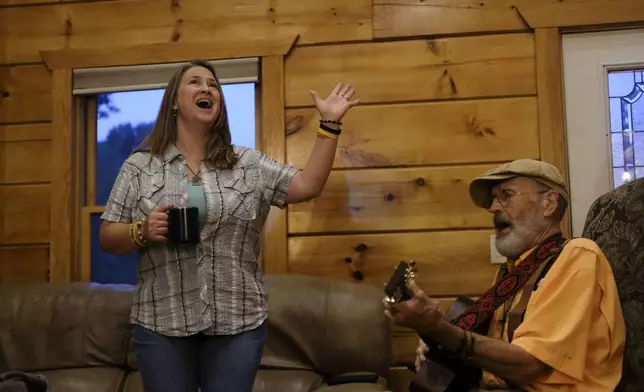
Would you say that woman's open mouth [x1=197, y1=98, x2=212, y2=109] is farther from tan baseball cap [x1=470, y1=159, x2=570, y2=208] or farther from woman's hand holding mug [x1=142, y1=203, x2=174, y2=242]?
tan baseball cap [x1=470, y1=159, x2=570, y2=208]

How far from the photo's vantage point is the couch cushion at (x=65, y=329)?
2547 millimetres

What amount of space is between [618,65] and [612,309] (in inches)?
53.7

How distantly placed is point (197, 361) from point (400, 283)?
0.54 m

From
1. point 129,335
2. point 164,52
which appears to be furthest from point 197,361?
point 164,52

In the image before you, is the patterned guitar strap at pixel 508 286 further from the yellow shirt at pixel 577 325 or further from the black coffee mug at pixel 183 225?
the black coffee mug at pixel 183 225

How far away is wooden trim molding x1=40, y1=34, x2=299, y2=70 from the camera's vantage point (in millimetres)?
2916

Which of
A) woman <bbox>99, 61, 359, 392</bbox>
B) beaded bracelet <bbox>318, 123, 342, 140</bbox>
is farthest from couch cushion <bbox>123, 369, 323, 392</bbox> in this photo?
beaded bracelet <bbox>318, 123, 342, 140</bbox>

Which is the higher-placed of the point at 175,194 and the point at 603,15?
the point at 603,15

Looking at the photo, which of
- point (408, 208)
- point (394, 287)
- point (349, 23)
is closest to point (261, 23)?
point (349, 23)

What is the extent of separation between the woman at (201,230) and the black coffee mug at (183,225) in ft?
0.07

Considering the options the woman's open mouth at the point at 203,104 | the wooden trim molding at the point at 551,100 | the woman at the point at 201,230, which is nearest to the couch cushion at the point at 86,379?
the woman at the point at 201,230

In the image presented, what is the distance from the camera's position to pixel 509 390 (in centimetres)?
178

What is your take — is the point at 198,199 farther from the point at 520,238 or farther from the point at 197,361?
the point at 520,238

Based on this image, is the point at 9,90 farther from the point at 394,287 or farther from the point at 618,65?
the point at 618,65
